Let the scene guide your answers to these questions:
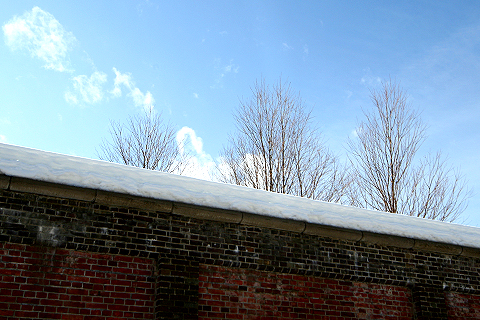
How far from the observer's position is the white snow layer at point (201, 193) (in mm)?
4652

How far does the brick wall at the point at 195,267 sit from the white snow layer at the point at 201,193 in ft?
0.37

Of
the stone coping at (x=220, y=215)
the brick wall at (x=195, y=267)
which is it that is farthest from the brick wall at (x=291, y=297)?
the stone coping at (x=220, y=215)

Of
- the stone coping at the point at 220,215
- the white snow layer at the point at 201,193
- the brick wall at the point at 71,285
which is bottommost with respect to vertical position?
the brick wall at the point at 71,285

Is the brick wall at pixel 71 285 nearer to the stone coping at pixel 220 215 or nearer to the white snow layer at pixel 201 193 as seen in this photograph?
the stone coping at pixel 220 215

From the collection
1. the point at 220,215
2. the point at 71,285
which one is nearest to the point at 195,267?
the point at 220,215

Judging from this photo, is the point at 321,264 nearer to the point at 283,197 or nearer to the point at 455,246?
the point at 283,197

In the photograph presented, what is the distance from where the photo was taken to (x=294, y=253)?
5617mm

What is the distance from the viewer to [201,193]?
532 centimetres

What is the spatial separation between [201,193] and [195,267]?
0.91 m

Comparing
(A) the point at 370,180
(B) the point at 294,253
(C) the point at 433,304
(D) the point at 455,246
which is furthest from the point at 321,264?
(A) the point at 370,180

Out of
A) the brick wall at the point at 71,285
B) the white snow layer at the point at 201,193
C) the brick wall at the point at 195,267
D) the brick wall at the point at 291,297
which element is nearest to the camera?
the brick wall at the point at 71,285

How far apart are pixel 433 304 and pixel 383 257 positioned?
101 cm

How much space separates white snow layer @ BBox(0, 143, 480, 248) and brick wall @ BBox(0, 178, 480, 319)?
0.37 feet

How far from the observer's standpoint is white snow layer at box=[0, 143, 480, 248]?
4.65m
